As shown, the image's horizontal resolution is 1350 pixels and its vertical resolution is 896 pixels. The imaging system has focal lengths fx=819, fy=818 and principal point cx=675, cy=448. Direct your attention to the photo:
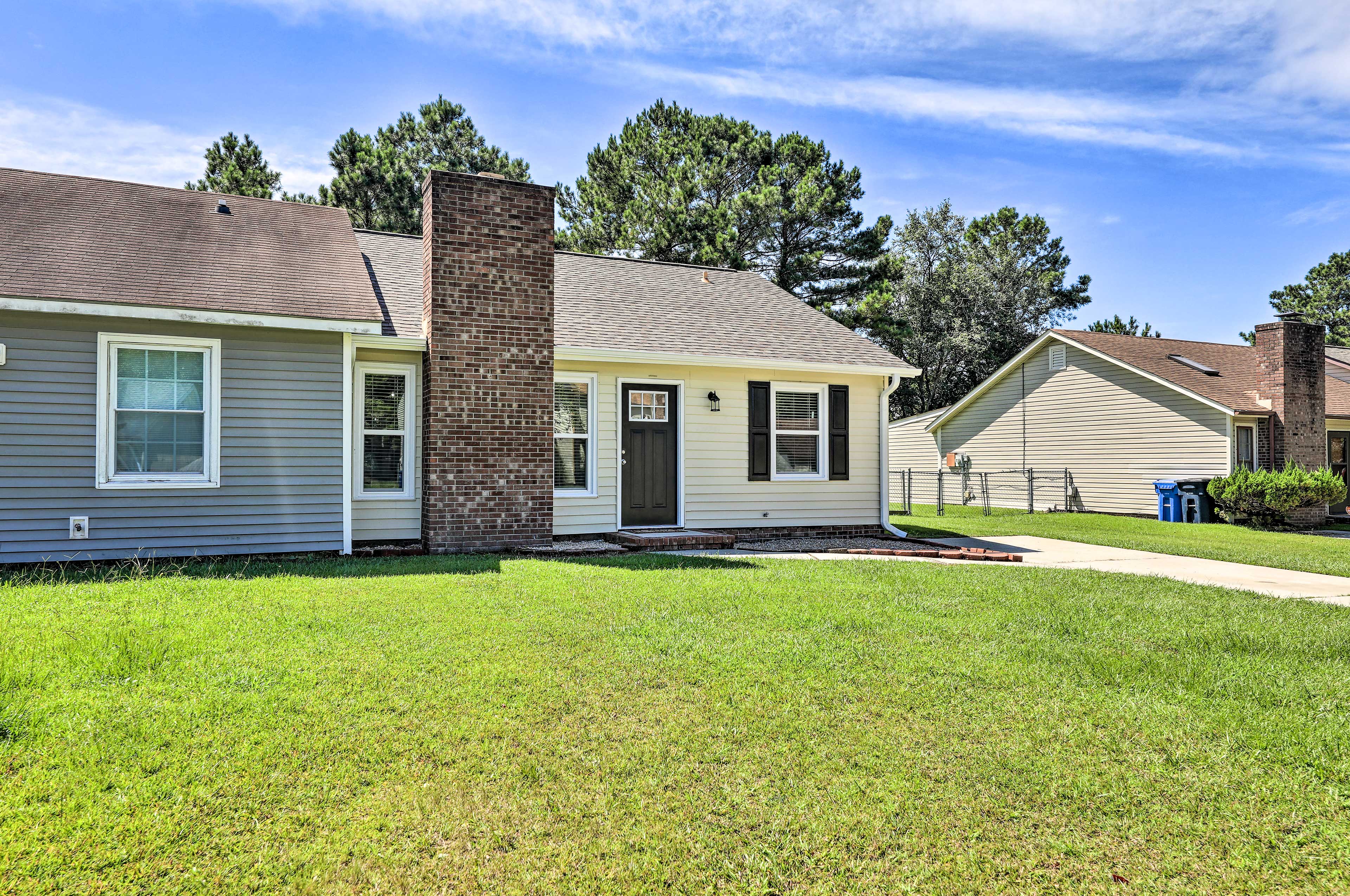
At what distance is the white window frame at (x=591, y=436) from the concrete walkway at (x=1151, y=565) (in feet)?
5.88

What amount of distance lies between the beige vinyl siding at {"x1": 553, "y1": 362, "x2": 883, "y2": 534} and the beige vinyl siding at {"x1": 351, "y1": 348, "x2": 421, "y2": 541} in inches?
69.2

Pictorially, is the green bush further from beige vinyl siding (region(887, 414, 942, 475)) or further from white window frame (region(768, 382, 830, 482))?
white window frame (region(768, 382, 830, 482))

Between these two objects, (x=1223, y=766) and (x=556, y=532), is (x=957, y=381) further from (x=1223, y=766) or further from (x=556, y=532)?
(x=1223, y=766)

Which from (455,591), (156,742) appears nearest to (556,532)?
(455,591)

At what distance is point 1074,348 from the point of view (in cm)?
2022

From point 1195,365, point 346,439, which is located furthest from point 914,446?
point 346,439

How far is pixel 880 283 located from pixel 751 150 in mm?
7136

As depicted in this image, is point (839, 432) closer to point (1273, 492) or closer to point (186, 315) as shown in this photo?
point (186, 315)

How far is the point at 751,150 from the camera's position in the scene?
103 ft

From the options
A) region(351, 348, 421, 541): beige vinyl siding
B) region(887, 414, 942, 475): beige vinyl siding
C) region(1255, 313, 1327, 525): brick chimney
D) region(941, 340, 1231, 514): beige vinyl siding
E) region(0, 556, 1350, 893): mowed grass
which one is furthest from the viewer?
region(887, 414, 942, 475): beige vinyl siding

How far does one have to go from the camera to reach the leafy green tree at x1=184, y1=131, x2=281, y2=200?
30.0 m

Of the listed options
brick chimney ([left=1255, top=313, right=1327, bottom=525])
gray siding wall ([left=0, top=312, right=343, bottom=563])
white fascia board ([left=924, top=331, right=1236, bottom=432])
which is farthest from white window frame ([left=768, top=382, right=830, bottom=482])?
brick chimney ([left=1255, top=313, right=1327, bottom=525])

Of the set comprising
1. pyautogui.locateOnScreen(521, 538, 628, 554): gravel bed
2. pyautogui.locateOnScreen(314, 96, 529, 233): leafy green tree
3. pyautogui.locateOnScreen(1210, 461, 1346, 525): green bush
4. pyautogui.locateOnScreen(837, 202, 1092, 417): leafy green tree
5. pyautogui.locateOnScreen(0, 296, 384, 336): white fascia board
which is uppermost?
pyautogui.locateOnScreen(314, 96, 529, 233): leafy green tree

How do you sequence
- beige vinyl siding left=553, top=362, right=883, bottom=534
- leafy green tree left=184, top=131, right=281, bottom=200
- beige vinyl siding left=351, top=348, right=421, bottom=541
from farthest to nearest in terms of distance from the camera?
leafy green tree left=184, top=131, right=281, bottom=200, beige vinyl siding left=553, top=362, right=883, bottom=534, beige vinyl siding left=351, top=348, right=421, bottom=541
